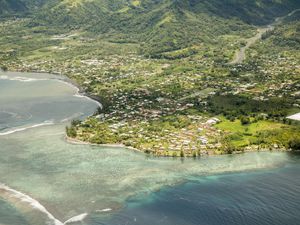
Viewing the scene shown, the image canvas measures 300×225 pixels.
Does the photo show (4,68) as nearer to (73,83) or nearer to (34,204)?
(73,83)

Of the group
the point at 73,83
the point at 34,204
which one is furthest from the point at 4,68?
the point at 34,204

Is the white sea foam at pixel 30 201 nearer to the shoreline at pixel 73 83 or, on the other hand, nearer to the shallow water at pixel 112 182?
the shallow water at pixel 112 182

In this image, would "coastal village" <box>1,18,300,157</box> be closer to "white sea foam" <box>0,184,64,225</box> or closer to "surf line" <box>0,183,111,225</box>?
"white sea foam" <box>0,184,64,225</box>

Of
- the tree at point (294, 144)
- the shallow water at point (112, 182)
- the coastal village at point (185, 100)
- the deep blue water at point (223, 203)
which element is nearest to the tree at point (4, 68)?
the coastal village at point (185, 100)

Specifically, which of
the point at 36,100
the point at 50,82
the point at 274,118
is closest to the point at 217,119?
the point at 274,118

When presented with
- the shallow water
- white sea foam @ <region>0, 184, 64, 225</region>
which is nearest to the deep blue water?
the shallow water
